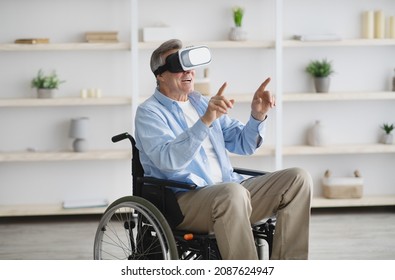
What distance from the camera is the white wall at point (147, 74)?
5.44 m

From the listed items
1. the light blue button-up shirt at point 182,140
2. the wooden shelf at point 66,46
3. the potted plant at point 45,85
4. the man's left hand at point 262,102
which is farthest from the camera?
the potted plant at point 45,85

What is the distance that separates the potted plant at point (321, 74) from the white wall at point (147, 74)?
120mm

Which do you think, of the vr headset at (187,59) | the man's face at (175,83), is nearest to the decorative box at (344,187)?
the man's face at (175,83)

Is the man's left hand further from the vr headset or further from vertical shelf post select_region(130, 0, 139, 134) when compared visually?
vertical shelf post select_region(130, 0, 139, 134)

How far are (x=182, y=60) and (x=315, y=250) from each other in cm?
171

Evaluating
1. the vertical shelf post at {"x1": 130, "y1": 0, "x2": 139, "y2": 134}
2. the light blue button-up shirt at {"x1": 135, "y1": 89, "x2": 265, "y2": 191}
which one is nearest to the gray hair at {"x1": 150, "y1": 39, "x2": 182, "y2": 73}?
the light blue button-up shirt at {"x1": 135, "y1": 89, "x2": 265, "y2": 191}

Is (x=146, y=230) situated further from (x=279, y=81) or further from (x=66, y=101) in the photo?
(x=279, y=81)

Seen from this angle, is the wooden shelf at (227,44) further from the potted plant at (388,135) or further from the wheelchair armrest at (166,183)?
the wheelchair armrest at (166,183)

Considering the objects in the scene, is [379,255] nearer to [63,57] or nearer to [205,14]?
[205,14]

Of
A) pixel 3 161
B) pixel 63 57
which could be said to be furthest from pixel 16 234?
pixel 63 57

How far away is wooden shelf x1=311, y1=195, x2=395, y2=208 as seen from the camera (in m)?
5.38

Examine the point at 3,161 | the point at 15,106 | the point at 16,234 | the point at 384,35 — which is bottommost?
the point at 16,234

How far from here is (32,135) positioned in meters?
5.50

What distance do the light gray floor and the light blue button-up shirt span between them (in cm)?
113
